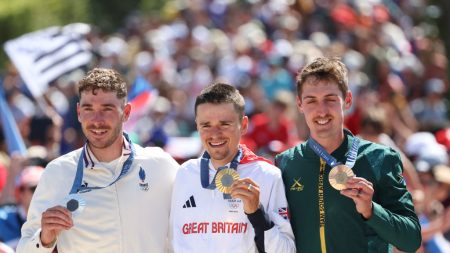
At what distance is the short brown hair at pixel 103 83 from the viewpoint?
709cm

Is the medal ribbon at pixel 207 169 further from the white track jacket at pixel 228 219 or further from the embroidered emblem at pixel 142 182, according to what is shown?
the embroidered emblem at pixel 142 182

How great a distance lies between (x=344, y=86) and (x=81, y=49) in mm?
9174

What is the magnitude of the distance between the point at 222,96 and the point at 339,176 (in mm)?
1038

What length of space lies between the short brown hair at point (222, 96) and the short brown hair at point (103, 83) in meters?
0.58

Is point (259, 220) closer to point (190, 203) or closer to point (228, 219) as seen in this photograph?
point (228, 219)

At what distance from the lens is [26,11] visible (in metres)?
24.3

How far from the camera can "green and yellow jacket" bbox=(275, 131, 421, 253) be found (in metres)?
6.47

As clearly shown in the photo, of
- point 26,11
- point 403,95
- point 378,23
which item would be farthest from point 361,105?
point 26,11

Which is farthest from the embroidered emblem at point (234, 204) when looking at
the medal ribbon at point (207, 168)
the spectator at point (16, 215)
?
the spectator at point (16, 215)

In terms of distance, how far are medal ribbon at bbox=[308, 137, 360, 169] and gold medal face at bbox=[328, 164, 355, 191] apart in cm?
20

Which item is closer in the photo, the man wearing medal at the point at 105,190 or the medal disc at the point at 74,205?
the medal disc at the point at 74,205

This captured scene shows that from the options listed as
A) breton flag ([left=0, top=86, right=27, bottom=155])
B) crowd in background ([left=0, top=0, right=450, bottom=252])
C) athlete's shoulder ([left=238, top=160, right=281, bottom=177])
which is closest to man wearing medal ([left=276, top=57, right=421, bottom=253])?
athlete's shoulder ([left=238, top=160, right=281, bottom=177])

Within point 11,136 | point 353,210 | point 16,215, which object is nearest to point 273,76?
point 11,136

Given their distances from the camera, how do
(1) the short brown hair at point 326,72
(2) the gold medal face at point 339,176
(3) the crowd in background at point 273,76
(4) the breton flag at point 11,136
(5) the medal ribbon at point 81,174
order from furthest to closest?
(4) the breton flag at point 11,136 < (3) the crowd in background at point 273,76 < (5) the medal ribbon at point 81,174 < (1) the short brown hair at point 326,72 < (2) the gold medal face at point 339,176
